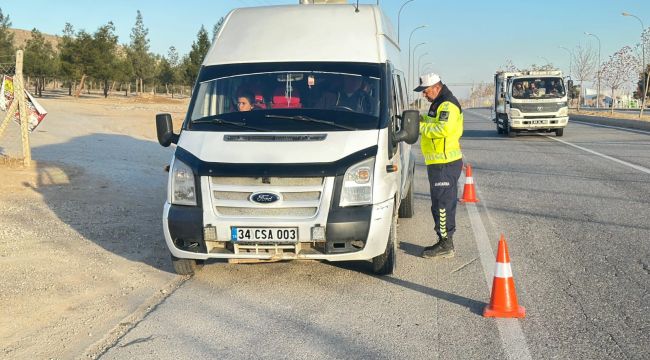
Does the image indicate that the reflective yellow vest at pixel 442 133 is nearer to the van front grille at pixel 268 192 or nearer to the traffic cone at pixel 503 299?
the van front grille at pixel 268 192

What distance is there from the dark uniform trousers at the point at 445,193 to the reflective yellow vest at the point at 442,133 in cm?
8

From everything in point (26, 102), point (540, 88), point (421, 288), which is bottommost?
point (421, 288)

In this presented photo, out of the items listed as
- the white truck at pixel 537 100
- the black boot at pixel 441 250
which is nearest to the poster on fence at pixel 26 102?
the black boot at pixel 441 250

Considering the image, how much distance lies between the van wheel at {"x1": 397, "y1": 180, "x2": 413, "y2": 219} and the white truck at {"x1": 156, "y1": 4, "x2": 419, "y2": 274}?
7.15ft

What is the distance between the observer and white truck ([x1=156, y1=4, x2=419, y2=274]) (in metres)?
5.53

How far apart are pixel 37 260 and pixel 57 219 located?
7.36ft

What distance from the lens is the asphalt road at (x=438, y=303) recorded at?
4.37 m

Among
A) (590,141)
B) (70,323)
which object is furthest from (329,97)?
(590,141)

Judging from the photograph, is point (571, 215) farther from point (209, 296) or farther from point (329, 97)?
point (209, 296)

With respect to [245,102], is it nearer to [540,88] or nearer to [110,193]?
[110,193]

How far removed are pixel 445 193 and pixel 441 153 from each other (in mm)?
420

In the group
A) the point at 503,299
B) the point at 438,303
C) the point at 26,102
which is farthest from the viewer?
the point at 26,102

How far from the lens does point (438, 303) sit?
5.33 m

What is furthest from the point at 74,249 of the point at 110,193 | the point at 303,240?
the point at 110,193
